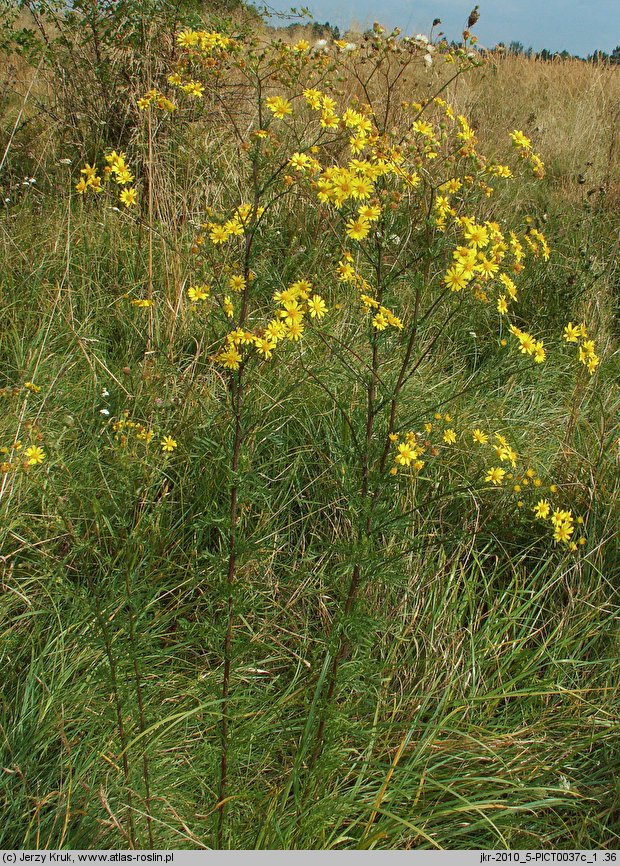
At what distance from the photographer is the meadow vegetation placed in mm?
1589

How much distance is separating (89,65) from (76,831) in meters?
4.22

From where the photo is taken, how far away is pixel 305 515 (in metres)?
2.42

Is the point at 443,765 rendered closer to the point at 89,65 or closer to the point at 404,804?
the point at 404,804

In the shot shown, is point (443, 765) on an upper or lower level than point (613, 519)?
lower

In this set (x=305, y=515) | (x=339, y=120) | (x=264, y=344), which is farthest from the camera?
(x=305, y=515)

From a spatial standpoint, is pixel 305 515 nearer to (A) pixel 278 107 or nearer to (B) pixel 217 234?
(B) pixel 217 234

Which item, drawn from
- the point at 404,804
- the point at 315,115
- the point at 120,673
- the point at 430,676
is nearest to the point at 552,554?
the point at 430,676

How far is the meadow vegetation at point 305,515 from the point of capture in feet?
5.21

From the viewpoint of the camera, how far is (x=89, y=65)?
4.15 m

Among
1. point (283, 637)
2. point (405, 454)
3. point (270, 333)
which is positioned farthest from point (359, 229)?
point (283, 637)
